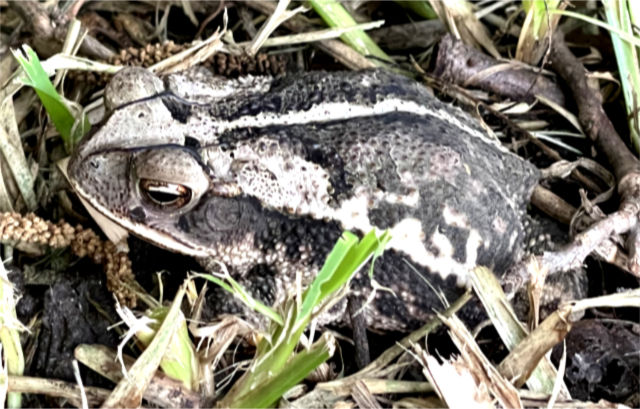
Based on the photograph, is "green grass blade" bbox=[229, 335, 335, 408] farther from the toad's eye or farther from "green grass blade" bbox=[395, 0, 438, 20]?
"green grass blade" bbox=[395, 0, 438, 20]

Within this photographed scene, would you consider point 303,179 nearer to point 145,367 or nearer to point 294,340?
point 294,340

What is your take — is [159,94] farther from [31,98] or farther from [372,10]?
[372,10]

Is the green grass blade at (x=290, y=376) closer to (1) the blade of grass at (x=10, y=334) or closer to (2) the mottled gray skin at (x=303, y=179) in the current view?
(2) the mottled gray skin at (x=303, y=179)

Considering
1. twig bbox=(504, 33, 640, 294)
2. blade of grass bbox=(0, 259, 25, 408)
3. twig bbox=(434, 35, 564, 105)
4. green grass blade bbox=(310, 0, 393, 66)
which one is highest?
green grass blade bbox=(310, 0, 393, 66)

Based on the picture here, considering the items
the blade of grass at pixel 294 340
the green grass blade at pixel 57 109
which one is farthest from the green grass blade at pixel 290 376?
the green grass blade at pixel 57 109

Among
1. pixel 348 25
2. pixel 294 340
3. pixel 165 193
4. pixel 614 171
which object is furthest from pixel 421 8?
pixel 294 340

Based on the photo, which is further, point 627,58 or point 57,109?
point 627,58

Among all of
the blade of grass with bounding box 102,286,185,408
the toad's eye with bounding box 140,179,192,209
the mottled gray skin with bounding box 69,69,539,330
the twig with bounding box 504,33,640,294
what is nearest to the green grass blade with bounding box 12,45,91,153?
the mottled gray skin with bounding box 69,69,539,330
